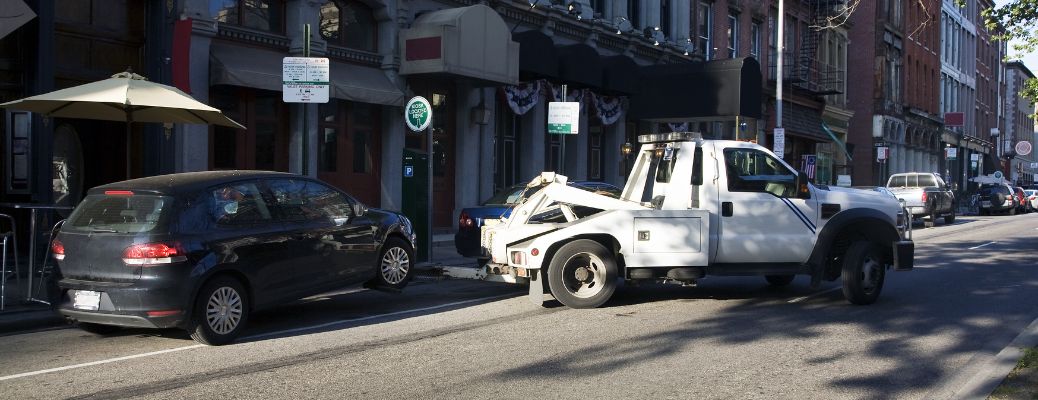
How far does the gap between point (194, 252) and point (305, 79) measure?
208 inches

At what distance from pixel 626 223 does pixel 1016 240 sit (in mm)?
16488

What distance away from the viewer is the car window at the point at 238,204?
28.0ft

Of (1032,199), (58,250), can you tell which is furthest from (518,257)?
(1032,199)

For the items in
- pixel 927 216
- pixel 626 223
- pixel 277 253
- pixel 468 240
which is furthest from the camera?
pixel 927 216

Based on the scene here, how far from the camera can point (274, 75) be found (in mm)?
17328

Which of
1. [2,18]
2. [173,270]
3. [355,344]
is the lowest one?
[355,344]

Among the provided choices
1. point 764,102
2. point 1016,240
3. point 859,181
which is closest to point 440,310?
point 1016,240

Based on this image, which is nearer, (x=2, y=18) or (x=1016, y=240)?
(x=2, y=18)

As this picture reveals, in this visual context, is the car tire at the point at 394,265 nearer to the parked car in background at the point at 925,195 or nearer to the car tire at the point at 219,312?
the car tire at the point at 219,312

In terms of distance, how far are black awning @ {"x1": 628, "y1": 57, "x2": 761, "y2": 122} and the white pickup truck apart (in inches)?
584

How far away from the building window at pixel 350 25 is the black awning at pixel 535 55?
382 centimetres

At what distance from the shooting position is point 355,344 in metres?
8.36

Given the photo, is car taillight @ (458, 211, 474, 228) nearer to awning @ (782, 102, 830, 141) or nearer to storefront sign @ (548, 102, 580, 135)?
storefront sign @ (548, 102, 580, 135)

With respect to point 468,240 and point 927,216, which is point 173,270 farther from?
point 927,216
